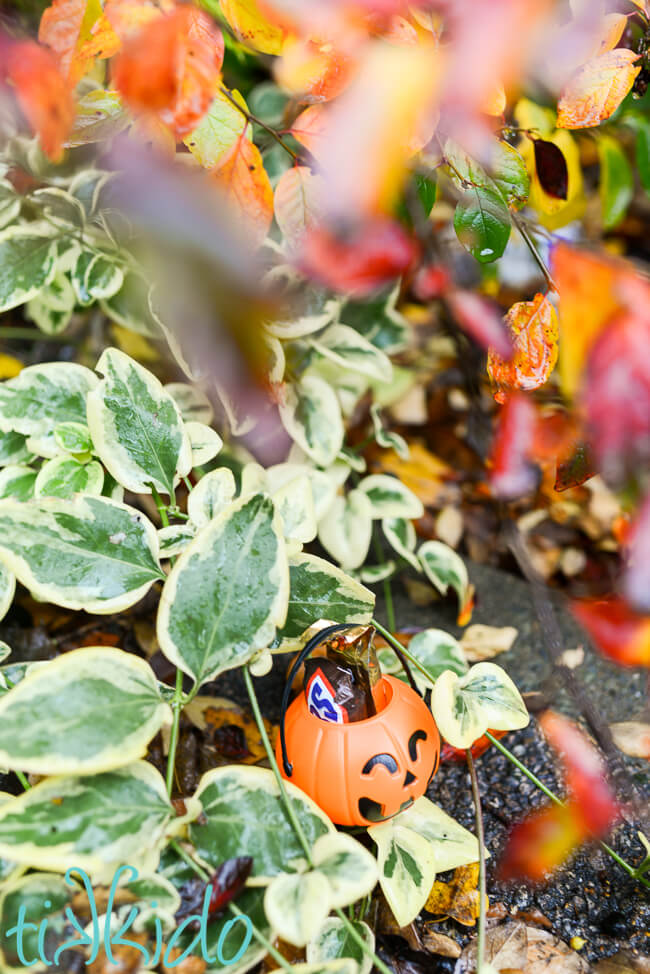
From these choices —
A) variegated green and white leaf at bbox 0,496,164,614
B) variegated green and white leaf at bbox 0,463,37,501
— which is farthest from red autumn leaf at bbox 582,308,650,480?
variegated green and white leaf at bbox 0,463,37,501

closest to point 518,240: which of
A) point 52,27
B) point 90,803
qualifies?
point 52,27

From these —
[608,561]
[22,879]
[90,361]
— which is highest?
[22,879]

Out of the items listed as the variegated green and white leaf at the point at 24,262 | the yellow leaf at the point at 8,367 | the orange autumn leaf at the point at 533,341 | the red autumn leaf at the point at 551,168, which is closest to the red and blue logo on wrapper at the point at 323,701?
the orange autumn leaf at the point at 533,341

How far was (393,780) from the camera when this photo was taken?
826 mm

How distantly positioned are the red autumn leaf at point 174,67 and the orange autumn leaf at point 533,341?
1.45 ft

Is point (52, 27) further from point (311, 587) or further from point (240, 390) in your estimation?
point (311, 587)

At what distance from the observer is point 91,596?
31.4 inches

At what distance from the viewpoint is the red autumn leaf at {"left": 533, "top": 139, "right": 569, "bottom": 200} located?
3.51ft

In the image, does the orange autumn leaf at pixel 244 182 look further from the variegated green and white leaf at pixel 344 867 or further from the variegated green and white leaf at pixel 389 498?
the variegated green and white leaf at pixel 344 867

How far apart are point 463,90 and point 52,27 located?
516 mm

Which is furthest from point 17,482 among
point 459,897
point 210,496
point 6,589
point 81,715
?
point 459,897

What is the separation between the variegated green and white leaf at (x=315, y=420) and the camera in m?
1.19

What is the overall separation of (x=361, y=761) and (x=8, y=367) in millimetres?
1021

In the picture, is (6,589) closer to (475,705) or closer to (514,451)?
(475,705)
